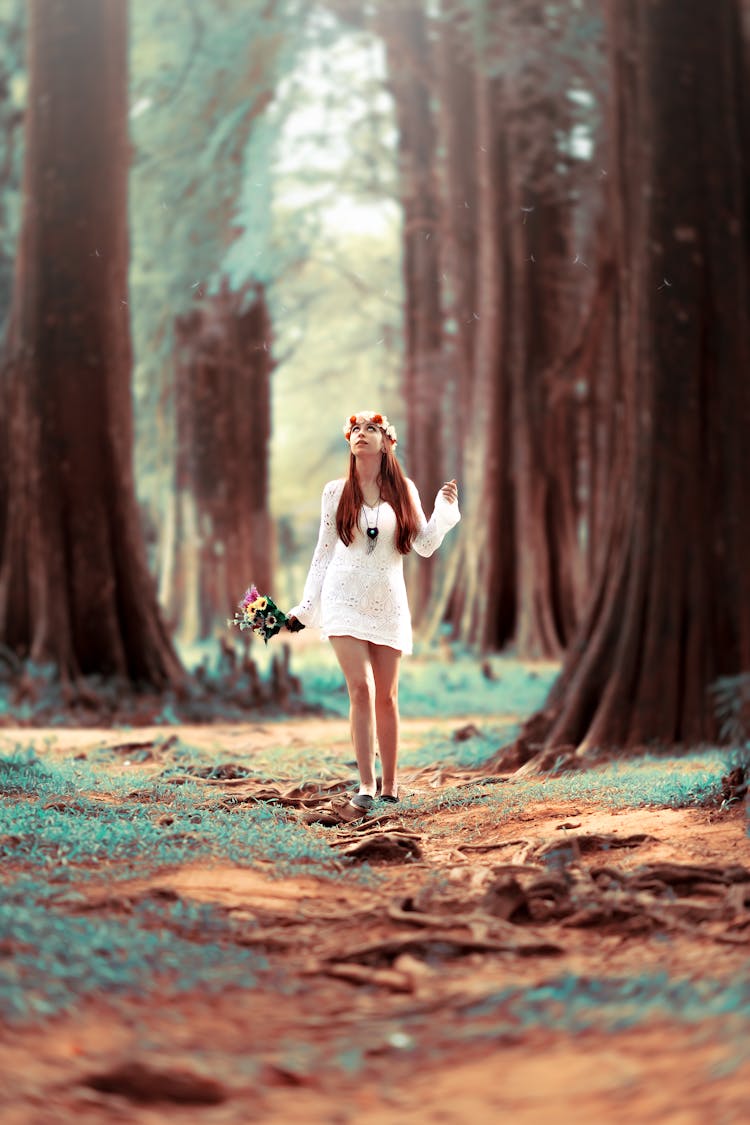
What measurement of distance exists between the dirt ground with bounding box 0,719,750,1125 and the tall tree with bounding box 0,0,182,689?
23.4 feet

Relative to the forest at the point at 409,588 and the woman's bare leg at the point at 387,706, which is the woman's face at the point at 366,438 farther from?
the woman's bare leg at the point at 387,706

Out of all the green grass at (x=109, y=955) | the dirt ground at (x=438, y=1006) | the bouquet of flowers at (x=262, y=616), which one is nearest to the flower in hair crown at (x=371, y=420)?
the bouquet of flowers at (x=262, y=616)

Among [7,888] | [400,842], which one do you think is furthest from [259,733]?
[7,888]

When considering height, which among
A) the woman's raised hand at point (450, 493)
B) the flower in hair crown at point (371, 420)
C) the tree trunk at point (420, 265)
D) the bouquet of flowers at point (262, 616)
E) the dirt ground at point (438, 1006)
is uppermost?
the tree trunk at point (420, 265)

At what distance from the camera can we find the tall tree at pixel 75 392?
39.8 feet

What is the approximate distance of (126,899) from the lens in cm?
439

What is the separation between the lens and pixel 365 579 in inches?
255

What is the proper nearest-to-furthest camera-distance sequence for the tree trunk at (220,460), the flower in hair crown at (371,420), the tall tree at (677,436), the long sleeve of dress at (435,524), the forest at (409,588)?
the forest at (409,588)
the long sleeve of dress at (435,524)
the flower in hair crown at (371,420)
the tall tree at (677,436)
the tree trunk at (220,460)

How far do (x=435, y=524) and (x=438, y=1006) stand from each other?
3.29m

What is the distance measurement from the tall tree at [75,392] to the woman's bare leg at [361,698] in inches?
225

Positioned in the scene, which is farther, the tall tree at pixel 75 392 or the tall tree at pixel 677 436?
the tall tree at pixel 75 392

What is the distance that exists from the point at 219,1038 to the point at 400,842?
2.28 m

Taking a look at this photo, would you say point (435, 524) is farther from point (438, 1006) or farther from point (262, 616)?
point (438, 1006)

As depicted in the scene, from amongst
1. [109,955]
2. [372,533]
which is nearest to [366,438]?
[372,533]
